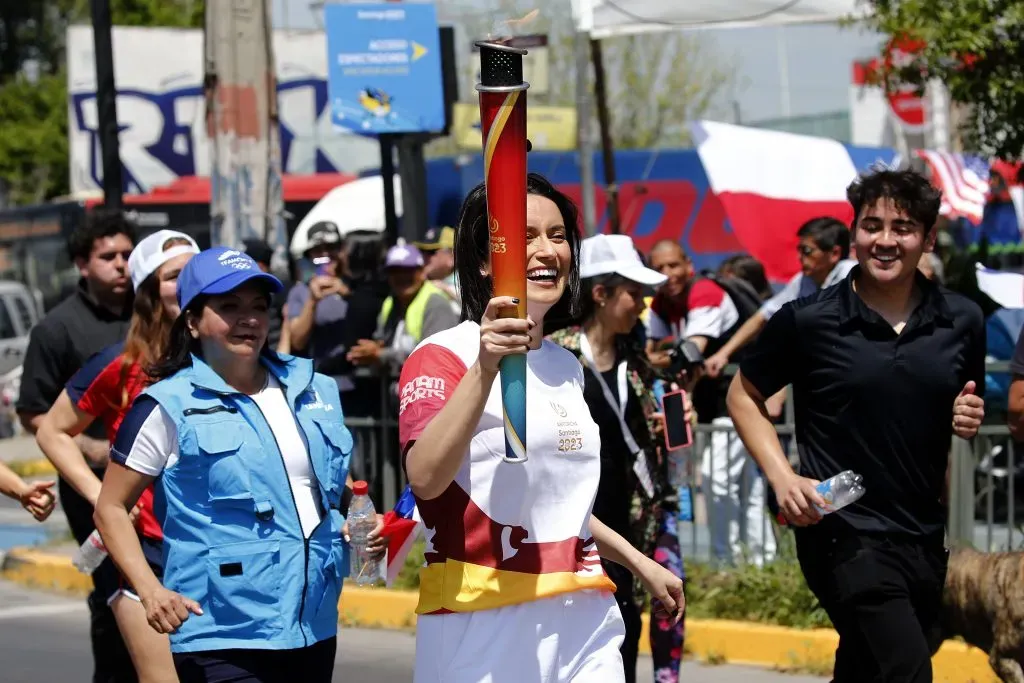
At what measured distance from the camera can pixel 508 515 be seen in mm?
3732

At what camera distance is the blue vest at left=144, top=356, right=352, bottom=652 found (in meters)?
4.68

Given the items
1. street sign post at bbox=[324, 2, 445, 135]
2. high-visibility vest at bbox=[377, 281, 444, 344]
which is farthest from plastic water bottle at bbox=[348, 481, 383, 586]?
street sign post at bbox=[324, 2, 445, 135]

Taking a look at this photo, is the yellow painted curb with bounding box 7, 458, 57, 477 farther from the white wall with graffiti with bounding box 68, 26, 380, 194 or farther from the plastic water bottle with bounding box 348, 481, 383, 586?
the white wall with graffiti with bounding box 68, 26, 380, 194

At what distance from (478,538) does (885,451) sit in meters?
1.84

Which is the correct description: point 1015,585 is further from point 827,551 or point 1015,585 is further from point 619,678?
point 619,678

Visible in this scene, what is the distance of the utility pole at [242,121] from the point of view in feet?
39.0

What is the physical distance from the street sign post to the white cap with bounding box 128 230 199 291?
814 centimetres

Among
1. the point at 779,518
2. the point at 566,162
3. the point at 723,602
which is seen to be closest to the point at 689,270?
the point at 723,602

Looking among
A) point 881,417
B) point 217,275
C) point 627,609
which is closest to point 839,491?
point 881,417

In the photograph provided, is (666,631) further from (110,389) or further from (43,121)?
(43,121)

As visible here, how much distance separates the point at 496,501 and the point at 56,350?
3725mm

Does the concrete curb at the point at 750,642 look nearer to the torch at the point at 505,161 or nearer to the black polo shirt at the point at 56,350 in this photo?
the black polo shirt at the point at 56,350

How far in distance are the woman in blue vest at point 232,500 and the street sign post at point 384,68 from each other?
9.33 meters

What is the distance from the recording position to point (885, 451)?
511 centimetres
